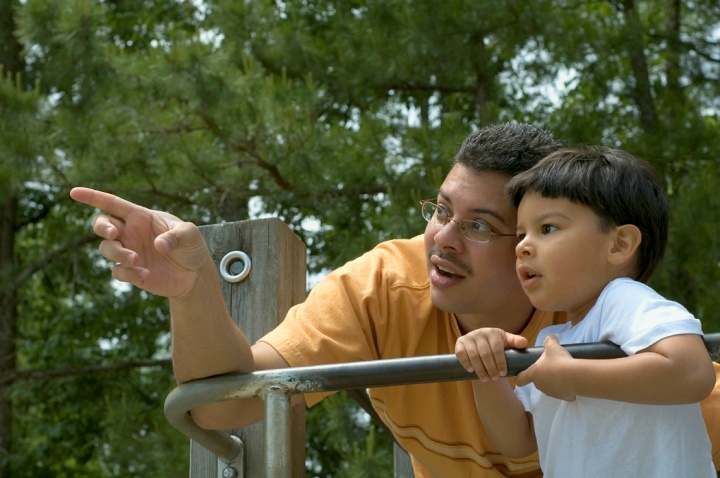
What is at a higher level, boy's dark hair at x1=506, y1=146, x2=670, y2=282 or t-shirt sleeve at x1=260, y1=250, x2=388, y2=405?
boy's dark hair at x1=506, y1=146, x2=670, y2=282

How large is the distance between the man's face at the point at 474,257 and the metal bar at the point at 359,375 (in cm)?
67

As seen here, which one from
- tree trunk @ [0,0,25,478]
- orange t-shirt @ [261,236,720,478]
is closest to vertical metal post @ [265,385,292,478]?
orange t-shirt @ [261,236,720,478]

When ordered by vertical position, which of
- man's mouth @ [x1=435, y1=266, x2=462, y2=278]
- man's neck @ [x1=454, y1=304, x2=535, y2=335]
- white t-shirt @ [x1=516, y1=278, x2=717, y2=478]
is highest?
man's mouth @ [x1=435, y1=266, x2=462, y2=278]

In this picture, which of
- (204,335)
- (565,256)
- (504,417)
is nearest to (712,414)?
(504,417)

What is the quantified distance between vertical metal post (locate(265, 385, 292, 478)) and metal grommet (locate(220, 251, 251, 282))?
25.8 inches

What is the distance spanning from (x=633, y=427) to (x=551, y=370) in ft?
0.59

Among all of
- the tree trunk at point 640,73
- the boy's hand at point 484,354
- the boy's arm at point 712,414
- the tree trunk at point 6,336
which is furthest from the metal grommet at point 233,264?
the tree trunk at point 6,336

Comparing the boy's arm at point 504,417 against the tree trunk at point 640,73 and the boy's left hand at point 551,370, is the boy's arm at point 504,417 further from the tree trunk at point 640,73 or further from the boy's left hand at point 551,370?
the tree trunk at point 640,73

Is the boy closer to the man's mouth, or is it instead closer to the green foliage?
the man's mouth

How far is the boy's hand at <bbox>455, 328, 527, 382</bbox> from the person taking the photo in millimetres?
1479

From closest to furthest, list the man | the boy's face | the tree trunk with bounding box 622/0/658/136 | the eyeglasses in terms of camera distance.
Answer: the boy's face
the man
the eyeglasses
the tree trunk with bounding box 622/0/658/136

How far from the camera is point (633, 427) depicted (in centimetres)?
155

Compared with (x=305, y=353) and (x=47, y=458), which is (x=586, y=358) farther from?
(x=47, y=458)

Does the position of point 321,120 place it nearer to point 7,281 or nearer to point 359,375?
point 7,281
